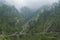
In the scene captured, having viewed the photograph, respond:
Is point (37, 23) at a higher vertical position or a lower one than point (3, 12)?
lower

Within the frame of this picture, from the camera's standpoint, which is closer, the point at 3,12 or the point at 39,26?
the point at 39,26

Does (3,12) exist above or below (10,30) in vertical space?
above

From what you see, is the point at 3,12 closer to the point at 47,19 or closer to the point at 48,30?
the point at 47,19

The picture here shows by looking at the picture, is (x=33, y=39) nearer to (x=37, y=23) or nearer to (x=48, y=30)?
(x=48, y=30)

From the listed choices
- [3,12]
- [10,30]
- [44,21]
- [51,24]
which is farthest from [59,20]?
[3,12]

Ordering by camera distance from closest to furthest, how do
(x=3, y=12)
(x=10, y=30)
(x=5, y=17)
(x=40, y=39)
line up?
(x=40, y=39) < (x=10, y=30) < (x=5, y=17) < (x=3, y=12)

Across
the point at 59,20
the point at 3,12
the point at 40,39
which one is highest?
the point at 3,12

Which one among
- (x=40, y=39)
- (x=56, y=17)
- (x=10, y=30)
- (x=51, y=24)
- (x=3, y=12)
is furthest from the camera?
(x=3, y=12)

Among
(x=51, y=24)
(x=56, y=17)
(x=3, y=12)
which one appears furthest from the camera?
(x=3, y=12)

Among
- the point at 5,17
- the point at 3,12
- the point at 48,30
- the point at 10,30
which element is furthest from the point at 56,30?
the point at 3,12
